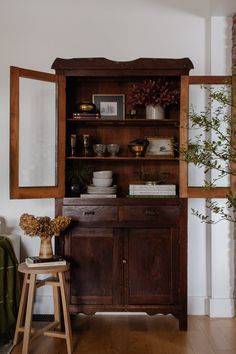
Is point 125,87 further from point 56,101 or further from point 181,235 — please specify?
point 181,235

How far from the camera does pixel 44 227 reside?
10.3 ft

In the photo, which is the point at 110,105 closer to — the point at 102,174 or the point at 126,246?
the point at 102,174

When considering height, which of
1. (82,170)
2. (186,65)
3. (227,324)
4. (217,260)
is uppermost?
(186,65)

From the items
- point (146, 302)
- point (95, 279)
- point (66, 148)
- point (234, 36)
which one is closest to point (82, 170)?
point (66, 148)

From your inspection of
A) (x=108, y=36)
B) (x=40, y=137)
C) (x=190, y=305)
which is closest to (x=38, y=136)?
(x=40, y=137)

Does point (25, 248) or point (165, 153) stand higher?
point (165, 153)

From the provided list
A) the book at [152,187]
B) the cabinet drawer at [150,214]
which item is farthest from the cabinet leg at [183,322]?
the book at [152,187]

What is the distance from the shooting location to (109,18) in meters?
3.85

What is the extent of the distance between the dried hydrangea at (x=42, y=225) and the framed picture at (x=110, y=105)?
109 cm

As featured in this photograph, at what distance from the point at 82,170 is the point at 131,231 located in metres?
0.74

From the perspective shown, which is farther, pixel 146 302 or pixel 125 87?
pixel 125 87

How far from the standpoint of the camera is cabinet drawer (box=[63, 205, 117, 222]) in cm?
337

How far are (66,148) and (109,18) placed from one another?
4.22 ft

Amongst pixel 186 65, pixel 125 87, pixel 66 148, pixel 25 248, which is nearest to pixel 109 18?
pixel 125 87
